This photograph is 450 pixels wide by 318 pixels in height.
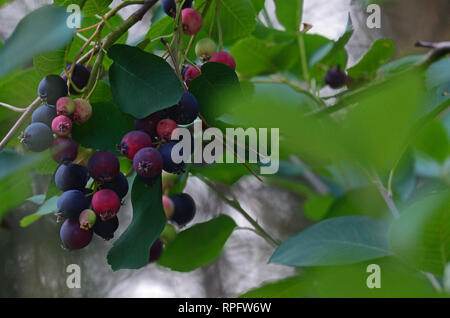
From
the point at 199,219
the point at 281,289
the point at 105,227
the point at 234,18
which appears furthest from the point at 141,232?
the point at 199,219

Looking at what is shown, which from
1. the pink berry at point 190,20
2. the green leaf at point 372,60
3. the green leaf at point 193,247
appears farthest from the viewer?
the green leaf at point 372,60

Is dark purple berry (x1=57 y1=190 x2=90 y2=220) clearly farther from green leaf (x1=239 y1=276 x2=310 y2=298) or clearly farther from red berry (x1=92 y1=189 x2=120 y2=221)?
green leaf (x1=239 y1=276 x2=310 y2=298)

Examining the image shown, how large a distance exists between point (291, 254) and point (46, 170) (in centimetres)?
39

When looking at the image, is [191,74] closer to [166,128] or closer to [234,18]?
[166,128]

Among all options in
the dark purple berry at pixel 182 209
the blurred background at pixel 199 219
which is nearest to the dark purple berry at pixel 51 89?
the dark purple berry at pixel 182 209

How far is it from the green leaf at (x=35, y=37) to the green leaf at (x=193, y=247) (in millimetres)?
520

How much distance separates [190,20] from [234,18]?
18cm

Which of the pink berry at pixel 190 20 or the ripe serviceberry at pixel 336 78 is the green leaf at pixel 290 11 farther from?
the pink berry at pixel 190 20

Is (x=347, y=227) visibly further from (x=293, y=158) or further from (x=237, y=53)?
(x=293, y=158)

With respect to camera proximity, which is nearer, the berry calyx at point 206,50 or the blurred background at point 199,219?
the berry calyx at point 206,50

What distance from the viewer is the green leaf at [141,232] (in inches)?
23.8

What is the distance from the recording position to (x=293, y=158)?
1.44 metres

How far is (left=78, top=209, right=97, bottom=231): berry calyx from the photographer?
2.01 feet
